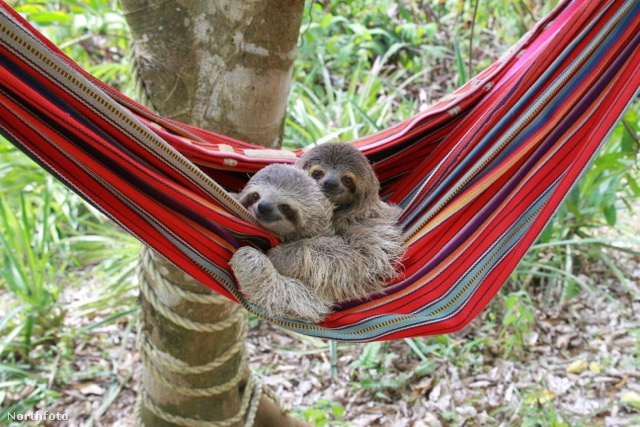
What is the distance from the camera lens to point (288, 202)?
1732 millimetres

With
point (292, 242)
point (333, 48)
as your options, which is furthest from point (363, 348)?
point (333, 48)

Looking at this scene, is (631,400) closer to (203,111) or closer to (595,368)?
(595,368)

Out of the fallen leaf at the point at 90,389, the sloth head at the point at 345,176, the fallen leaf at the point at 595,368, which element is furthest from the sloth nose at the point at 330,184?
the fallen leaf at the point at 595,368

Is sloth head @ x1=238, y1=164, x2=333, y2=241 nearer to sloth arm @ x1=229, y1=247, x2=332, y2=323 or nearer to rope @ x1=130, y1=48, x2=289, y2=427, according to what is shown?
sloth arm @ x1=229, y1=247, x2=332, y2=323

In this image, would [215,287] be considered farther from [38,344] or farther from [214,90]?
[38,344]

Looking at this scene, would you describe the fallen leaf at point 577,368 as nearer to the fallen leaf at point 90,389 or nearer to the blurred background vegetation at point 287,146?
the blurred background vegetation at point 287,146

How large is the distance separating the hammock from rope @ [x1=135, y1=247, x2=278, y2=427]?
49cm

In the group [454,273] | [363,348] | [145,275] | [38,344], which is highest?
[454,273]

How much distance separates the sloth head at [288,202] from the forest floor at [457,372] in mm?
1296

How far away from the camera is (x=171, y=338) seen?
2.12 meters

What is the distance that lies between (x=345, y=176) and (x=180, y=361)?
97 cm

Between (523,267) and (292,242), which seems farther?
(523,267)

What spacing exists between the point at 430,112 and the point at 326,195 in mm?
467

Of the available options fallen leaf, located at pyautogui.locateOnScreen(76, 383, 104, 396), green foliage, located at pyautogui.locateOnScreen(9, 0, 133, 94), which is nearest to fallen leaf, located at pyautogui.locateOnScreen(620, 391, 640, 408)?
fallen leaf, located at pyautogui.locateOnScreen(76, 383, 104, 396)
